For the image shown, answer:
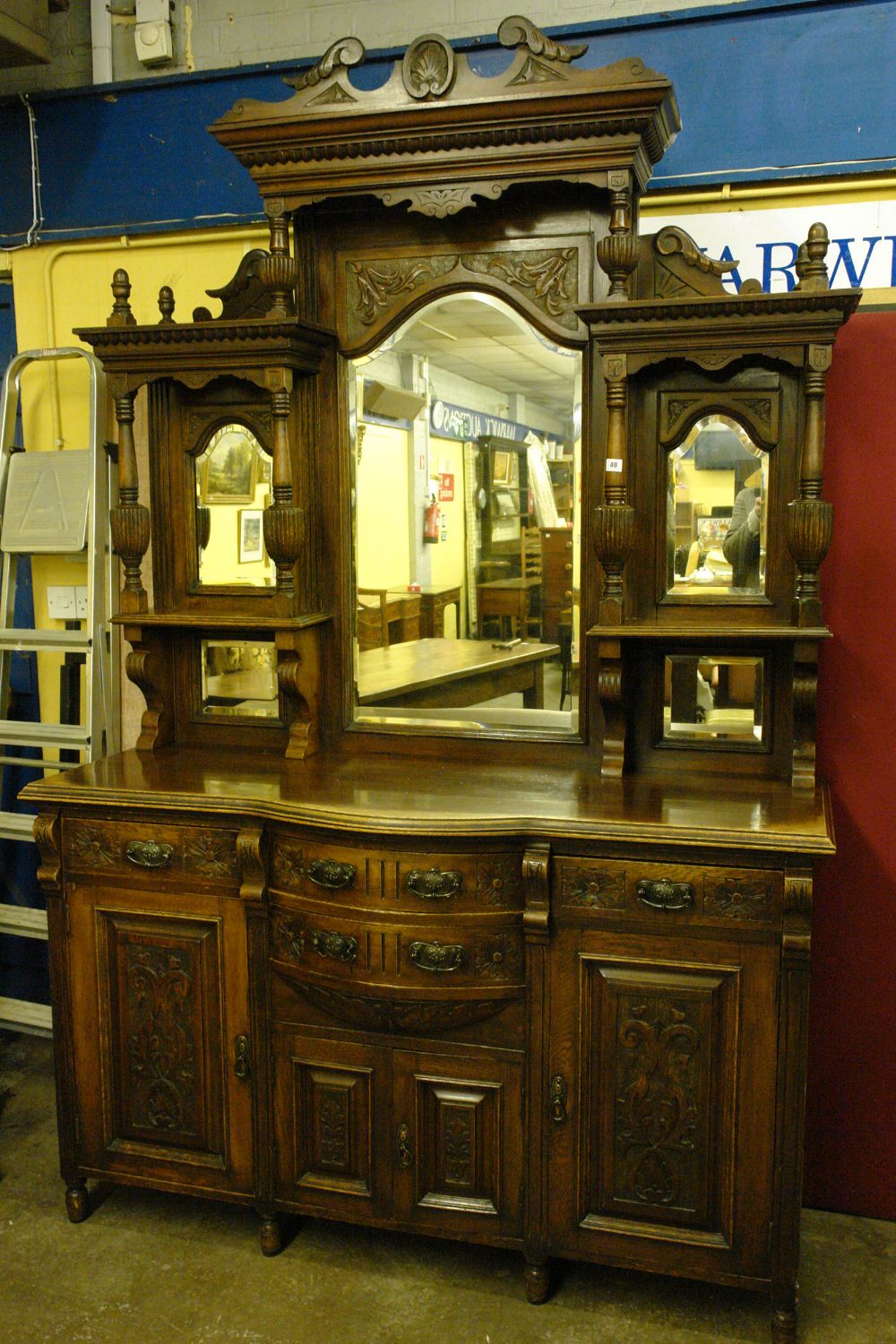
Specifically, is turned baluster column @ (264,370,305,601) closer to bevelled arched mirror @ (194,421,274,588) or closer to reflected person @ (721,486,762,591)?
bevelled arched mirror @ (194,421,274,588)

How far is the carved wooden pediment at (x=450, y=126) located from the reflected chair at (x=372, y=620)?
93 cm

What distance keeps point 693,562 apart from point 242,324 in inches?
46.9

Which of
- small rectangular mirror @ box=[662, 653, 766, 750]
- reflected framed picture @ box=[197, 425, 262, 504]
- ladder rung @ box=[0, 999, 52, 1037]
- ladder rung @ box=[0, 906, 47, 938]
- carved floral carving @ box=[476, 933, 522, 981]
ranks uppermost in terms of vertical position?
reflected framed picture @ box=[197, 425, 262, 504]

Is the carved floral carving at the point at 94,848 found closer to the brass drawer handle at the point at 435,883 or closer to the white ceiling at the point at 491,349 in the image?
the brass drawer handle at the point at 435,883

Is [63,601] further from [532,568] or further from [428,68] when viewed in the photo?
[428,68]

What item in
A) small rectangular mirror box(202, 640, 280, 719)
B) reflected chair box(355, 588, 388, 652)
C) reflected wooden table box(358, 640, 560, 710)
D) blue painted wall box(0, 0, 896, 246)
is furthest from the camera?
small rectangular mirror box(202, 640, 280, 719)

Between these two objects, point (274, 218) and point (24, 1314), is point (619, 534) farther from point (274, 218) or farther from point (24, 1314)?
point (24, 1314)

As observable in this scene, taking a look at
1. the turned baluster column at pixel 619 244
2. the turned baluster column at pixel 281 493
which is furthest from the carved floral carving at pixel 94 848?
the turned baluster column at pixel 619 244

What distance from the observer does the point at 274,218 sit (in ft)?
9.00

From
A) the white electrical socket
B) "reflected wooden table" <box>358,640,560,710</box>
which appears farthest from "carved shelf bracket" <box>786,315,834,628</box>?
the white electrical socket

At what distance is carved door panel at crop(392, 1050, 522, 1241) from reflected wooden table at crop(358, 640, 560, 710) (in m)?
0.87

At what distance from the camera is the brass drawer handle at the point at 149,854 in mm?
2611

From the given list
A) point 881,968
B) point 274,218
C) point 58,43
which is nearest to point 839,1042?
point 881,968

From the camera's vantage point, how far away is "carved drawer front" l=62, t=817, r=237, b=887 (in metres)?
2.58
